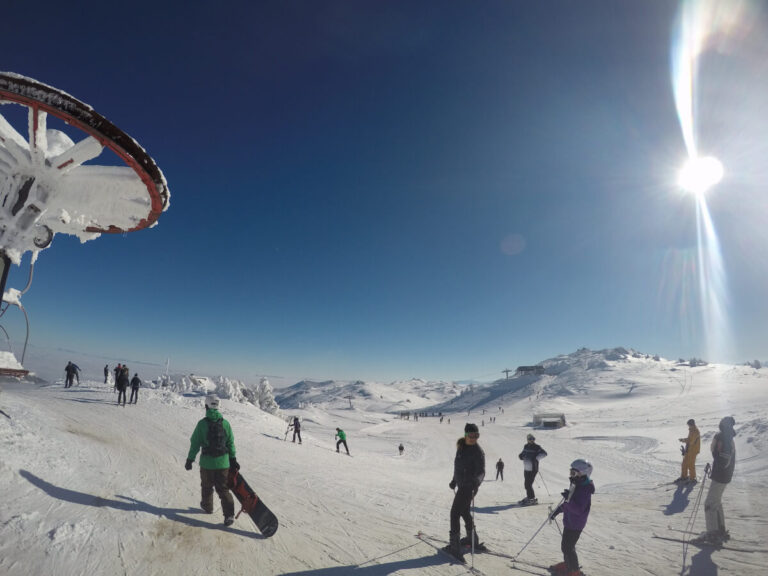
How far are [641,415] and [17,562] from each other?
69956 millimetres

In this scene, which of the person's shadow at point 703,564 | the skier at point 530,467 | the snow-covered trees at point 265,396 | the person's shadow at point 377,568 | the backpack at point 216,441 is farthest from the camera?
the snow-covered trees at point 265,396

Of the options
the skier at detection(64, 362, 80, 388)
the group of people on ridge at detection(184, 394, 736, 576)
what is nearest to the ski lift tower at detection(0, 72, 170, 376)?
the group of people on ridge at detection(184, 394, 736, 576)

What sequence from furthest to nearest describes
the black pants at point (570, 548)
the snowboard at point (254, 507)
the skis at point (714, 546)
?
the skis at point (714, 546), the snowboard at point (254, 507), the black pants at point (570, 548)

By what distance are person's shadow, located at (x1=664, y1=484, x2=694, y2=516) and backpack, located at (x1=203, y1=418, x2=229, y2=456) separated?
9.85m

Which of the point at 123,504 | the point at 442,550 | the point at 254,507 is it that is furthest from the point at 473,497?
the point at 123,504

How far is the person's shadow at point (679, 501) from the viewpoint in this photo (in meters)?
8.03

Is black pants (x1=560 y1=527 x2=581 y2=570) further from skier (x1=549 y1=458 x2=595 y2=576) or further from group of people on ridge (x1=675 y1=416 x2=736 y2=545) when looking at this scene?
group of people on ridge (x1=675 y1=416 x2=736 y2=545)

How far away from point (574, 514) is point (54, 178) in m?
11.4

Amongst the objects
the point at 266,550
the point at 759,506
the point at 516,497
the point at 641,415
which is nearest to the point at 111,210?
the point at 266,550

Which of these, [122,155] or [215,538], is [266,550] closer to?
[215,538]

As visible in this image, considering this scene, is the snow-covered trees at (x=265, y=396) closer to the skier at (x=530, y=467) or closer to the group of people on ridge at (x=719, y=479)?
the skier at (x=530, y=467)

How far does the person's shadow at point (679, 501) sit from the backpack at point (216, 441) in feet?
32.3

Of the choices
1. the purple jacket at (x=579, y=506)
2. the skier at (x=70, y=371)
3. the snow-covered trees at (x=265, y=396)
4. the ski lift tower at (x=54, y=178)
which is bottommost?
the snow-covered trees at (x=265, y=396)

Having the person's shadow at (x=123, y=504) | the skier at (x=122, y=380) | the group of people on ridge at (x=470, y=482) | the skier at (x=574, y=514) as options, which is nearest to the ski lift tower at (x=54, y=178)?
the person's shadow at (x=123, y=504)
